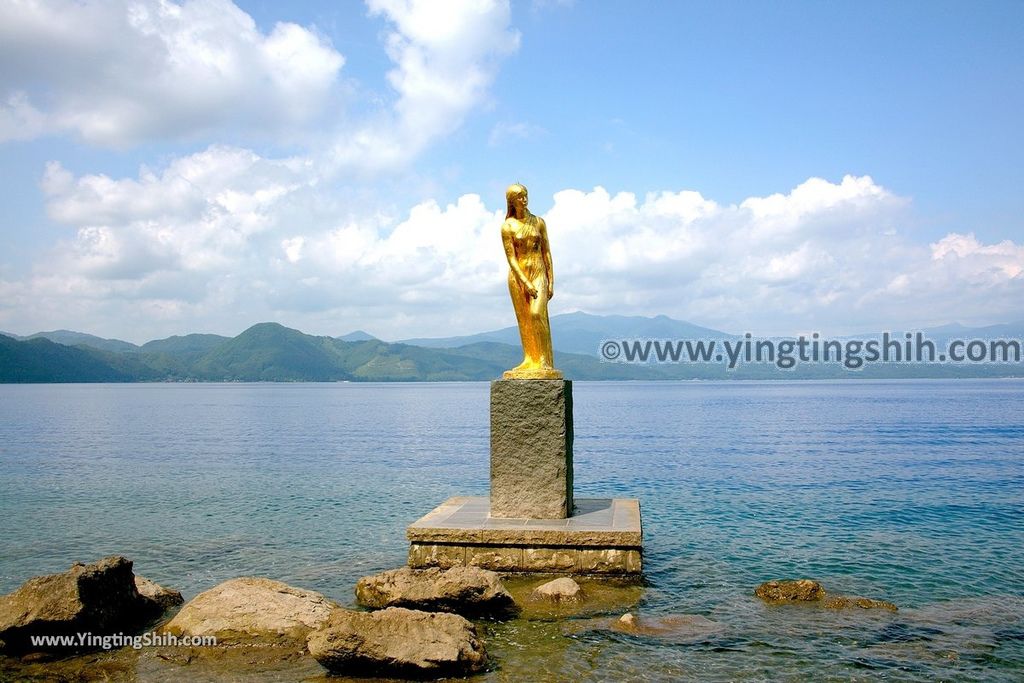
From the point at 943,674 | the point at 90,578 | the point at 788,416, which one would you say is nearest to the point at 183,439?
the point at 90,578

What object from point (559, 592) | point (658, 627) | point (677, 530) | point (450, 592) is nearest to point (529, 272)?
point (559, 592)

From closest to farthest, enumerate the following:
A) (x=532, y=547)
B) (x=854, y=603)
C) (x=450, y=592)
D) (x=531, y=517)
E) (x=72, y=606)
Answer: (x=72, y=606), (x=450, y=592), (x=854, y=603), (x=532, y=547), (x=531, y=517)

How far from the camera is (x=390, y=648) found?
25.6 feet

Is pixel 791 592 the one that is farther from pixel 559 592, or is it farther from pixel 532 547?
pixel 532 547

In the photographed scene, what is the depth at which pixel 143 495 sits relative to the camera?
2183 cm

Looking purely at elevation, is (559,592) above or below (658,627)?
above

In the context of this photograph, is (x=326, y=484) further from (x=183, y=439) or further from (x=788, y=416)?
(x=788, y=416)

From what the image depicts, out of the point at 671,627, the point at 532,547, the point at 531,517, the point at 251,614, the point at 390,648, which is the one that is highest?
the point at 531,517

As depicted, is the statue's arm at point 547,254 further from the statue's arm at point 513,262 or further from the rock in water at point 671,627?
the rock in water at point 671,627

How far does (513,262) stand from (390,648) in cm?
664

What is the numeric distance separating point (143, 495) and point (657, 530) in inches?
574

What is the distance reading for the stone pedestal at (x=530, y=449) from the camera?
39.5 ft

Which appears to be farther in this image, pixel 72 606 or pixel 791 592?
pixel 791 592

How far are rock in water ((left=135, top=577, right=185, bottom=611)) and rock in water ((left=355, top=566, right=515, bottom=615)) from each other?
2901 millimetres
